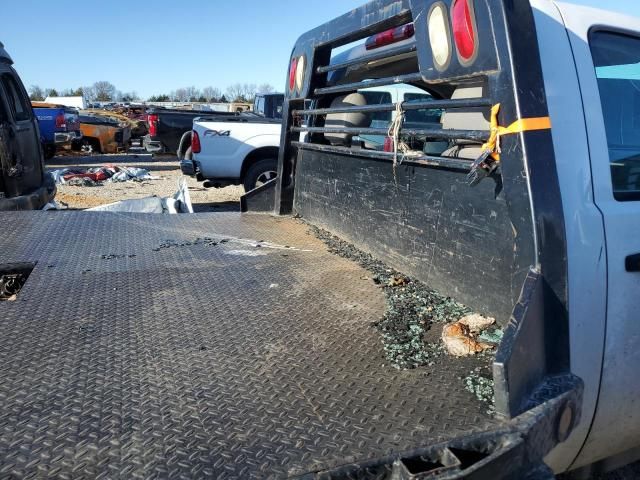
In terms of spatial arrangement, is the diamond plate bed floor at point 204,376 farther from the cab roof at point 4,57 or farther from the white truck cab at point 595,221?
the cab roof at point 4,57

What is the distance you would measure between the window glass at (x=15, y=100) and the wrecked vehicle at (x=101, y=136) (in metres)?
15.1

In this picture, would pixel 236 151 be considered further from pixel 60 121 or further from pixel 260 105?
pixel 60 121

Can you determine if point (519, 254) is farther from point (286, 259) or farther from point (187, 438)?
point (286, 259)

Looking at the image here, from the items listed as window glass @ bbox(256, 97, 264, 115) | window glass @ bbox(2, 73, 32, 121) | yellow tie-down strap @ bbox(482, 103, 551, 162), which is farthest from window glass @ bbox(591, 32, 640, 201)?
window glass @ bbox(256, 97, 264, 115)

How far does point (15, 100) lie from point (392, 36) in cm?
610

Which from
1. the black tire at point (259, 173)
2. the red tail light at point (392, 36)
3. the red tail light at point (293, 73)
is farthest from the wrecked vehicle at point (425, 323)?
the black tire at point (259, 173)

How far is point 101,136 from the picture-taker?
22062 mm

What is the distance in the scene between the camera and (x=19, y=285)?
114 inches

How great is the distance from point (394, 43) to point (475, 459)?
8.65ft

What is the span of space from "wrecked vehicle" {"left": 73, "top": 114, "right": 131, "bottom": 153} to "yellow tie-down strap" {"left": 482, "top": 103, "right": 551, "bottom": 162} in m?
22.3

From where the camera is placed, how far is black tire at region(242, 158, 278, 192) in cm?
998

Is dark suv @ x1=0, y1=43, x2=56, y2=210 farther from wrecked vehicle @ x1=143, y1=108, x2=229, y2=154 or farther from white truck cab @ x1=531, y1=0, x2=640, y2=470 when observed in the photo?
wrecked vehicle @ x1=143, y1=108, x2=229, y2=154

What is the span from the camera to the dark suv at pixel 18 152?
6527 mm

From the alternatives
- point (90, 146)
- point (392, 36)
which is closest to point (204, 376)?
point (392, 36)
